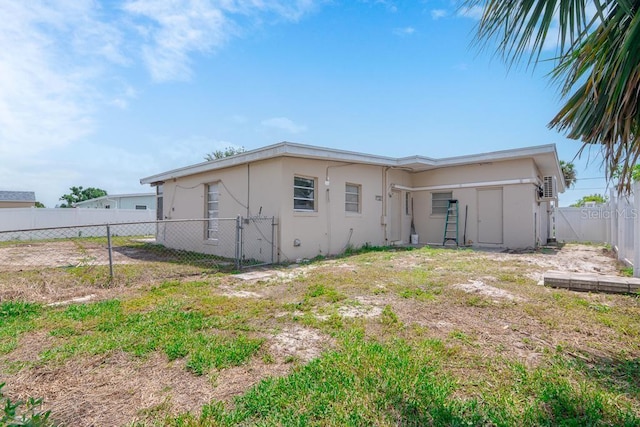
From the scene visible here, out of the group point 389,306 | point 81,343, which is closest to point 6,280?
point 81,343

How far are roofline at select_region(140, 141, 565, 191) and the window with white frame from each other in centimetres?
95

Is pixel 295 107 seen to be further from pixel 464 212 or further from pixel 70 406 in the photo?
pixel 70 406

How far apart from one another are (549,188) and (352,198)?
8.57 meters

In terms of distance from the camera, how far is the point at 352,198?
10711mm

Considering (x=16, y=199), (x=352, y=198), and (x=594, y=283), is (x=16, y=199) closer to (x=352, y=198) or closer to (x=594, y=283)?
(x=352, y=198)

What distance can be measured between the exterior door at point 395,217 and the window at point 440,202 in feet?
4.92

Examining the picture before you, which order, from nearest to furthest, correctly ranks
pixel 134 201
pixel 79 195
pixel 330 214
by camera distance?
pixel 330 214, pixel 134 201, pixel 79 195

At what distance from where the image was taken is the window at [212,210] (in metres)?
10.9

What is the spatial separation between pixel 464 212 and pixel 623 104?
1094 cm

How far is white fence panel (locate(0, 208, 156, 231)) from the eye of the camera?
1711cm

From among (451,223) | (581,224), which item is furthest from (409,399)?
(581,224)

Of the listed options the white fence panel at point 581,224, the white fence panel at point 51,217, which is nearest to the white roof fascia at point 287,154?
the white fence panel at point 51,217

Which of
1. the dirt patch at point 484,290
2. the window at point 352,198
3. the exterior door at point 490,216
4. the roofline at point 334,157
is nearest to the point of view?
the dirt patch at point 484,290

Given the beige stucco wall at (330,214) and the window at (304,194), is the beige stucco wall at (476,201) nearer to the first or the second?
the beige stucco wall at (330,214)
